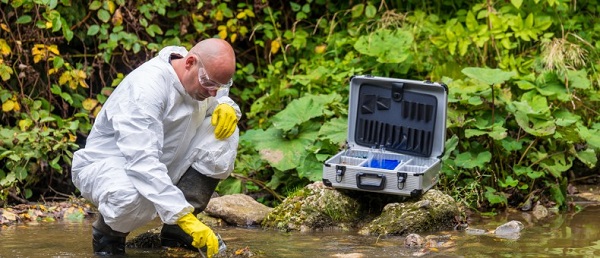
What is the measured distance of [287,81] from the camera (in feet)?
27.5

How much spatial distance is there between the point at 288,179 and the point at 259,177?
309 millimetres

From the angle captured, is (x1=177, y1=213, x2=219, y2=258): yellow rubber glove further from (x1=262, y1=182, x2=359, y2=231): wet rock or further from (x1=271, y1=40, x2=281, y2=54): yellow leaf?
(x1=271, y1=40, x2=281, y2=54): yellow leaf

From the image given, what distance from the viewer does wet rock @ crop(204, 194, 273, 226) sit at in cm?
636

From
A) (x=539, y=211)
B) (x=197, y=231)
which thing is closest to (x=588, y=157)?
(x=539, y=211)

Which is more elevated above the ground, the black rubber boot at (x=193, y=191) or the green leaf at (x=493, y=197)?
the black rubber boot at (x=193, y=191)

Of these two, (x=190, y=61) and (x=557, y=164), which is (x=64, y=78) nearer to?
(x=190, y=61)

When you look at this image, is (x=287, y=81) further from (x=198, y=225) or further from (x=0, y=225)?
(x=198, y=225)

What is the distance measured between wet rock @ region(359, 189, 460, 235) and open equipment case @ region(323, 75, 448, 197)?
128 mm

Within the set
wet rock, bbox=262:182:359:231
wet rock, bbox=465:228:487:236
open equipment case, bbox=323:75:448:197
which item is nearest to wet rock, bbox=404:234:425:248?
wet rock, bbox=465:228:487:236

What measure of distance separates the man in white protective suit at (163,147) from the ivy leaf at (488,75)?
2.23 m

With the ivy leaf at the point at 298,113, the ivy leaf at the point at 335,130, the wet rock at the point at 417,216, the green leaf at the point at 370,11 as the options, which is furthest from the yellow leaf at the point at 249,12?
the wet rock at the point at 417,216

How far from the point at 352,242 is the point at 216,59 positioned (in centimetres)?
154

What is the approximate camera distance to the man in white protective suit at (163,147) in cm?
457

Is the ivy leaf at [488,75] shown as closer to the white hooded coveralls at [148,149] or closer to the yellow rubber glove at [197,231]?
the white hooded coveralls at [148,149]
